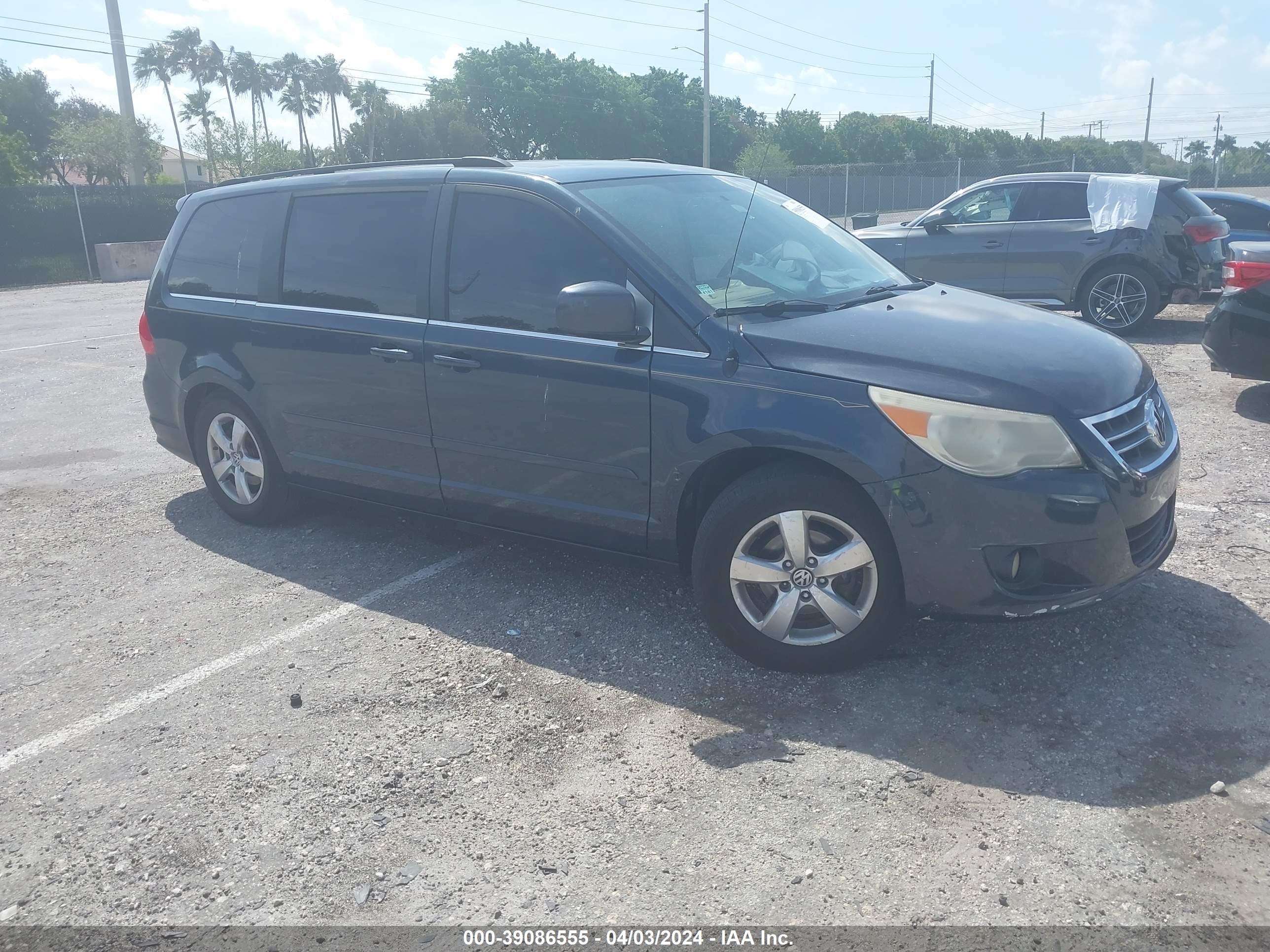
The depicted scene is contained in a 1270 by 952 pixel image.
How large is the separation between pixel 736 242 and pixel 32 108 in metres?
68.7

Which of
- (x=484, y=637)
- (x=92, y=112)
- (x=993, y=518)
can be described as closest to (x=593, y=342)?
(x=484, y=637)

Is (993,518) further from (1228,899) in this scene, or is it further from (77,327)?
(77,327)

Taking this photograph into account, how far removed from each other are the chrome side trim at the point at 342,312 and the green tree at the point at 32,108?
207 ft

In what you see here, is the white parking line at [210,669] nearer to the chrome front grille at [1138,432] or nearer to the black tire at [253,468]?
the black tire at [253,468]

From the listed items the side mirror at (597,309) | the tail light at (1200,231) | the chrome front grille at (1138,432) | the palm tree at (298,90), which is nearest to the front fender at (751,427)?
the side mirror at (597,309)

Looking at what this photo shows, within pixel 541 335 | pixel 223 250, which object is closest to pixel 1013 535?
pixel 541 335

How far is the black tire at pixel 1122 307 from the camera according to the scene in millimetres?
10797

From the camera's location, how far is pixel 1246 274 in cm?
734

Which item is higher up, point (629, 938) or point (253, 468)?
point (253, 468)

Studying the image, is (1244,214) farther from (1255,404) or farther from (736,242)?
(736,242)

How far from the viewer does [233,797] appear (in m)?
3.36

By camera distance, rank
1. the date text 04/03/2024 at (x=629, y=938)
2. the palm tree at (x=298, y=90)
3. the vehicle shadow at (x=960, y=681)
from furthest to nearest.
A: the palm tree at (x=298, y=90), the vehicle shadow at (x=960, y=681), the date text 04/03/2024 at (x=629, y=938)

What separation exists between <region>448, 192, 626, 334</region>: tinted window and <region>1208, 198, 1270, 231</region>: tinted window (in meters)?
12.0

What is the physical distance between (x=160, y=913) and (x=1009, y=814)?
2.38 m
